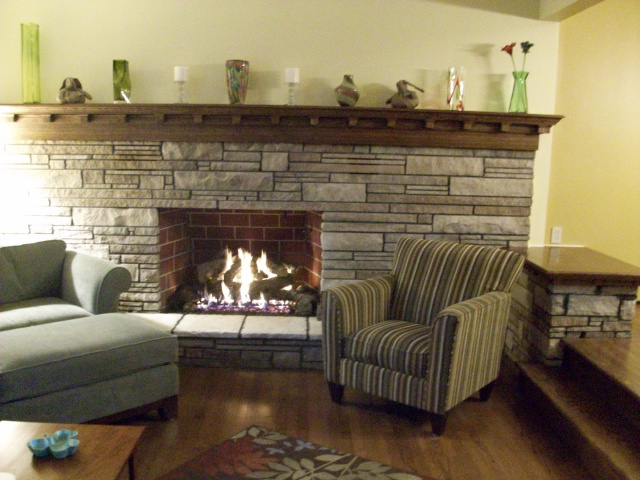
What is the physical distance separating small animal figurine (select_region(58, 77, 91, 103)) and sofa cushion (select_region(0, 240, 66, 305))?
83 centimetres

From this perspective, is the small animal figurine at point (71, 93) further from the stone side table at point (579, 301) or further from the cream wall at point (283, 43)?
the stone side table at point (579, 301)

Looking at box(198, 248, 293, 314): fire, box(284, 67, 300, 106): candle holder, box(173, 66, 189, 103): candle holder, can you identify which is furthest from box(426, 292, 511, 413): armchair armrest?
box(173, 66, 189, 103): candle holder

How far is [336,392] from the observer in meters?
2.96

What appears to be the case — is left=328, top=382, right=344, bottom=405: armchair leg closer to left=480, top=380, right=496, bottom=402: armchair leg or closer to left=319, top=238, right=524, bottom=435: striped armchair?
left=319, top=238, right=524, bottom=435: striped armchair

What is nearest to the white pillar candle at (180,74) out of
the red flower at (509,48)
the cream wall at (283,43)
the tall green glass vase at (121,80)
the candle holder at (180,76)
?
the candle holder at (180,76)

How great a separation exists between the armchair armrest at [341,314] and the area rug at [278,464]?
18.1 inches

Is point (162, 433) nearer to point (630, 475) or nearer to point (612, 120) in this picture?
point (630, 475)

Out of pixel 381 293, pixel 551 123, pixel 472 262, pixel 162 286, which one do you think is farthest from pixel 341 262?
pixel 551 123

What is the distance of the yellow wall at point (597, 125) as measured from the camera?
3.68 m

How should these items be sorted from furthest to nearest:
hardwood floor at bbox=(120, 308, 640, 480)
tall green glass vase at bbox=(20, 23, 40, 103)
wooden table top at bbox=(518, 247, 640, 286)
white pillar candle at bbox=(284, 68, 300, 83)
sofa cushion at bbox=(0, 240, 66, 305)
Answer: tall green glass vase at bbox=(20, 23, 40, 103) → white pillar candle at bbox=(284, 68, 300, 83) → sofa cushion at bbox=(0, 240, 66, 305) → wooden table top at bbox=(518, 247, 640, 286) → hardwood floor at bbox=(120, 308, 640, 480)

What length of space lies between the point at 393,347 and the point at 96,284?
61.9 inches

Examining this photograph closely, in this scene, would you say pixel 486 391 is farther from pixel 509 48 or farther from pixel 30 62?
pixel 30 62

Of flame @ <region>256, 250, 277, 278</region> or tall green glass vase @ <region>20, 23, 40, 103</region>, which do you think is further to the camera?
flame @ <region>256, 250, 277, 278</region>

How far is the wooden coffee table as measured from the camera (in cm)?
168
